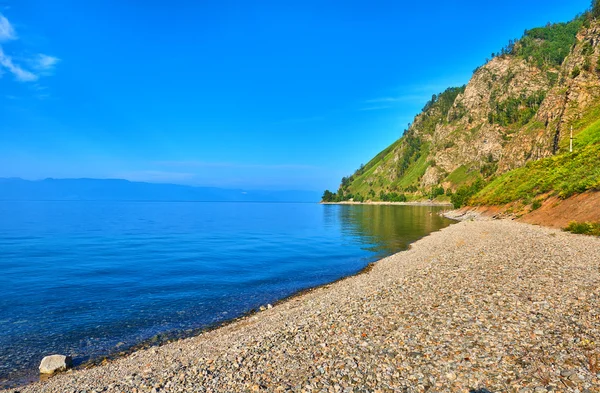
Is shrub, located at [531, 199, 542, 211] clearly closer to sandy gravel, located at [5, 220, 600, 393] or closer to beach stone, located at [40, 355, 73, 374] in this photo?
sandy gravel, located at [5, 220, 600, 393]

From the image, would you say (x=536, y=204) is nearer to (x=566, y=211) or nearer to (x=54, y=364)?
(x=566, y=211)

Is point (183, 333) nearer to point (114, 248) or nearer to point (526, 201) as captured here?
point (114, 248)

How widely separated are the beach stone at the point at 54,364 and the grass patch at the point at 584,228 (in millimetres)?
48460

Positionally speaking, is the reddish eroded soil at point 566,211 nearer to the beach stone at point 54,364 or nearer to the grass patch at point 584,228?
the grass patch at point 584,228

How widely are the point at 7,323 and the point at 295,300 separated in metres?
19.5

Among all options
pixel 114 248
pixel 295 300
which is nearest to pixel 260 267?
pixel 295 300

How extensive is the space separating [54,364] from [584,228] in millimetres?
50590

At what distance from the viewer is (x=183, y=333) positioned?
20594 mm

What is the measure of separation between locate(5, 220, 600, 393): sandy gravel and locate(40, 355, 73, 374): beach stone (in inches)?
31.9

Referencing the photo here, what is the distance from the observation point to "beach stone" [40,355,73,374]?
15.5 m

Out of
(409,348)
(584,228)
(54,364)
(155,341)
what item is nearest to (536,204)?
(584,228)

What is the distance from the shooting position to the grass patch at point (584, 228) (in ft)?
121

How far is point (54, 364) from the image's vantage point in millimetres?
15602

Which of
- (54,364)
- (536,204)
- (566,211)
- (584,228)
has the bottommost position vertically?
(54,364)
